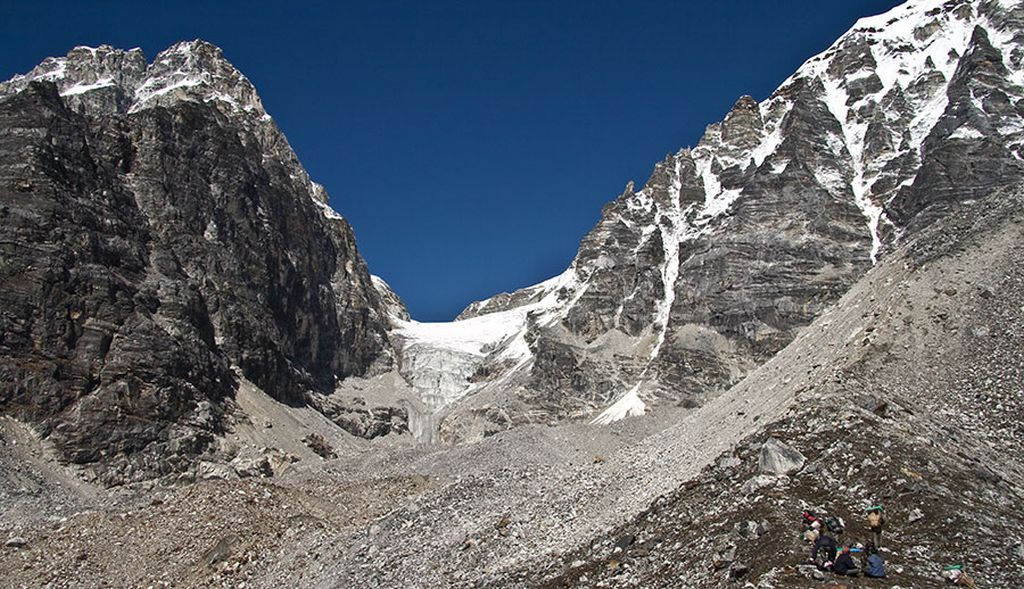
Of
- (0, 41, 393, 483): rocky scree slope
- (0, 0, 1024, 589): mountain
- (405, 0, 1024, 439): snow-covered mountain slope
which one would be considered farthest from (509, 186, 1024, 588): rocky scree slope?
(405, 0, 1024, 439): snow-covered mountain slope

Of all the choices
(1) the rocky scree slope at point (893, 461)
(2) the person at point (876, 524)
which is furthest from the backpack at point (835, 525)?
(2) the person at point (876, 524)

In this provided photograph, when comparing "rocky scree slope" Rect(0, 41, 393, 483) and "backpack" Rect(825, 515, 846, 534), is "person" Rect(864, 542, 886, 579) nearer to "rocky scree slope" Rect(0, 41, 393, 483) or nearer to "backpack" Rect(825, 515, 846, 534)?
"backpack" Rect(825, 515, 846, 534)

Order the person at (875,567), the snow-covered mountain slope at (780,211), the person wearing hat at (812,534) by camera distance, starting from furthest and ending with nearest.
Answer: the snow-covered mountain slope at (780,211) < the person wearing hat at (812,534) < the person at (875,567)

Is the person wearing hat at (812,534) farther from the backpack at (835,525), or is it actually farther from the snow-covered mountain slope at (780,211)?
the snow-covered mountain slope at (780,211)

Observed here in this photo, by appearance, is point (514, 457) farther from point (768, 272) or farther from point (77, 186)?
point (768, 272)

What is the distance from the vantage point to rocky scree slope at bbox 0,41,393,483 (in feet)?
323

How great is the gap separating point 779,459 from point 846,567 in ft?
25.2

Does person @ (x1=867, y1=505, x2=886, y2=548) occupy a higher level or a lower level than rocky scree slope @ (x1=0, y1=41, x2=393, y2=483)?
lower

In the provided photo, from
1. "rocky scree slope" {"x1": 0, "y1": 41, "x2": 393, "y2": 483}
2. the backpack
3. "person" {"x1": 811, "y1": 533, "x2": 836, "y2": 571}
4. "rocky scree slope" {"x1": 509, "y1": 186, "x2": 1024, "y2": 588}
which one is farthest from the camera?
"rocky scree slope" {"x1": 0, "y1": 41, "x2": 393, "y2": 483}

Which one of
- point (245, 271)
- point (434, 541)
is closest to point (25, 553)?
point (434, 541)

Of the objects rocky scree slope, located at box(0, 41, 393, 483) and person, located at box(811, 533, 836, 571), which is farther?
rocky scree slope, located at box(0, 41, 393, 483)

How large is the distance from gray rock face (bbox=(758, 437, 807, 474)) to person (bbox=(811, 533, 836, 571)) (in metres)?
5.94

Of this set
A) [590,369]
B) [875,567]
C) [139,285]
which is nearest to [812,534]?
[875,567]

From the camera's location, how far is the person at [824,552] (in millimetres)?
19888
